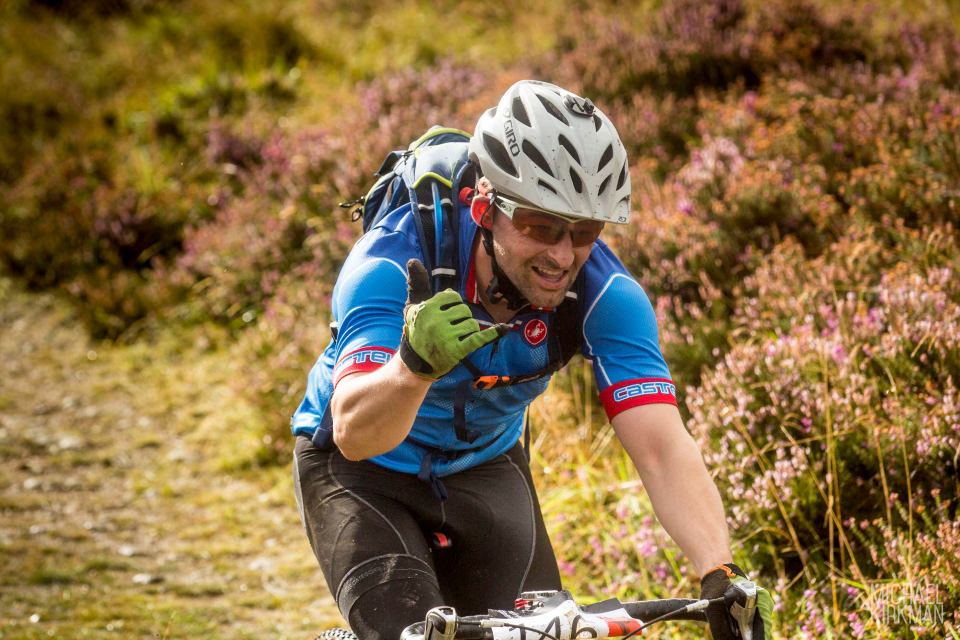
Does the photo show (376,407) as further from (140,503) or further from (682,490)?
(140,503)

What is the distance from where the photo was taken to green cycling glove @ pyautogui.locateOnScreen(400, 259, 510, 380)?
215 centimetres

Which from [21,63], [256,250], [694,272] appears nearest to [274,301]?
[256,250]

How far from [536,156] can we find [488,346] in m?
0.68

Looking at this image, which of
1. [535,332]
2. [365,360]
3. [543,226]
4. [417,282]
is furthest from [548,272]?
[365,360]

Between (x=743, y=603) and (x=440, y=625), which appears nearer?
(x=440, y=625)

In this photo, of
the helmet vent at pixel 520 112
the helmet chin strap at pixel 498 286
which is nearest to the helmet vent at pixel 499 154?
the helmet vent at pixel 520 112

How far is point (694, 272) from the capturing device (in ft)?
18.1

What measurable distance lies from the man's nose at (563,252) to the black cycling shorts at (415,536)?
0.97 meters

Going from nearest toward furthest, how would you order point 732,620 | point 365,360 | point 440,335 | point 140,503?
point 440,335 < point 732,620 < point 365,360 < point 140,503

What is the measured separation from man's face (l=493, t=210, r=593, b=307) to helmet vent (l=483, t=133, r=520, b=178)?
0.19m

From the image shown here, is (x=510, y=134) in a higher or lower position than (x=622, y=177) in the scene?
higher

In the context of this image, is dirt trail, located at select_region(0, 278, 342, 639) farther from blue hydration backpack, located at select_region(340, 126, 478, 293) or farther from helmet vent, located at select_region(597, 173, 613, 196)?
helmet vent, located at select_region(597, 173, 613, 196)

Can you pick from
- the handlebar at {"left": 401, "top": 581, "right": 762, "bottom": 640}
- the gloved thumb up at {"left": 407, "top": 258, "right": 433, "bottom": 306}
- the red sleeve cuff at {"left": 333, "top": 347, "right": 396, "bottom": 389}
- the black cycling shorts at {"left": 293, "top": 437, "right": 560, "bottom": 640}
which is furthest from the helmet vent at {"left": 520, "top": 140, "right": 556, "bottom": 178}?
the handlebar at {"left": 401, "top": 581, "right": 762, "bottom": 640}

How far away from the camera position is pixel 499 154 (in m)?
2.79
